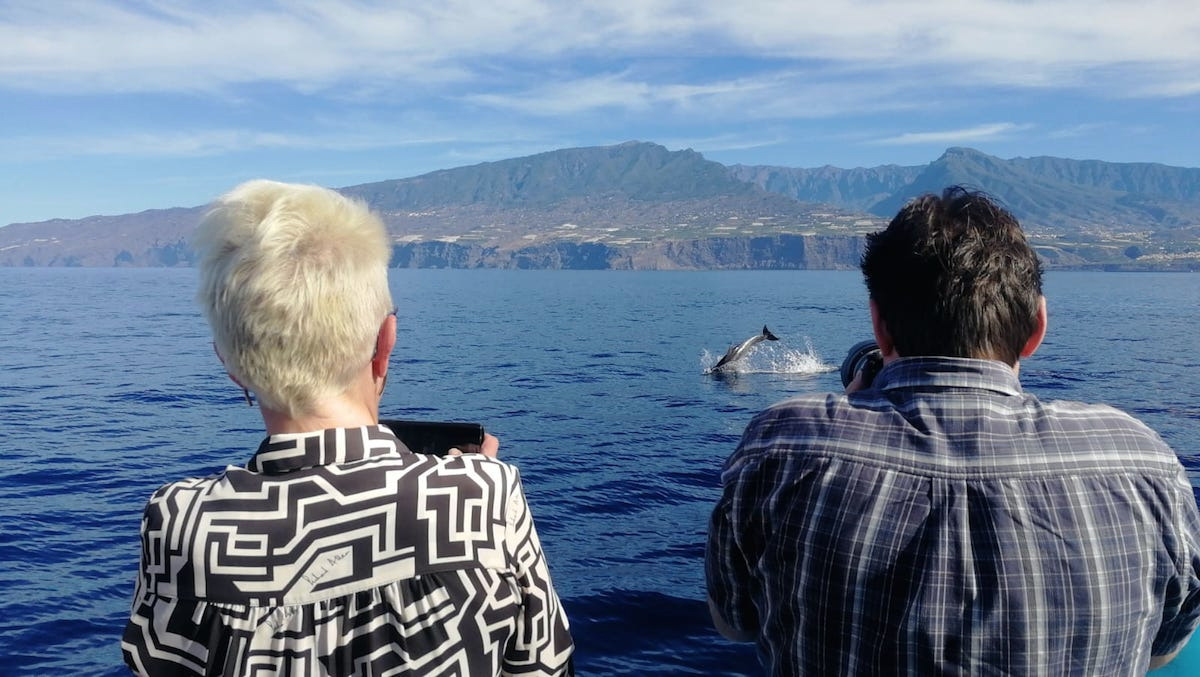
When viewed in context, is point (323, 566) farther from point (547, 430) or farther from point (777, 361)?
point (777, 361)

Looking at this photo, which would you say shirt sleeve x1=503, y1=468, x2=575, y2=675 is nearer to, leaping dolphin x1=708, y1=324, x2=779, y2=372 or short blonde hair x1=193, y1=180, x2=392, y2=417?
short blonde hair x1=193, y1=180, x2=392, y2=417

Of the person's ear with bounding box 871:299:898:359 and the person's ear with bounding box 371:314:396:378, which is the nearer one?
the person's ear with bounding box 371:314:396:378

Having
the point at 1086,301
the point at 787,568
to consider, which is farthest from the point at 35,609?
the point at 1086,301

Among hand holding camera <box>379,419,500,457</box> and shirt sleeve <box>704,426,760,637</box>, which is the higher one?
hand holding camera <box>379,419,500,457</box>

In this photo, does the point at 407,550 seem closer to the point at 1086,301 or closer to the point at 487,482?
the point at 487,482

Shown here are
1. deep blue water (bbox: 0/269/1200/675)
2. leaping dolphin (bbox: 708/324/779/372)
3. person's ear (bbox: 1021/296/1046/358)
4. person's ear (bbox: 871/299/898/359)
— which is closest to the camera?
person's ear (bbox: 1021/296/1046/358)

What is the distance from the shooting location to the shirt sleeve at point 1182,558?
250cm

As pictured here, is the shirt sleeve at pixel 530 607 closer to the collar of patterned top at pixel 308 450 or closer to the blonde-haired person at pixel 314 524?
the blonde-haired person at pixel 314 524

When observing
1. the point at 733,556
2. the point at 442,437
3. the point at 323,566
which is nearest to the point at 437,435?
the point at 442,437

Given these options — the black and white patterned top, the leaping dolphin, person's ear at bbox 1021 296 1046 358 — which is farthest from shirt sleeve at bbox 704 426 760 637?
the leaping dolphin

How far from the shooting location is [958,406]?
254 cm

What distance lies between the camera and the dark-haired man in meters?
2.41

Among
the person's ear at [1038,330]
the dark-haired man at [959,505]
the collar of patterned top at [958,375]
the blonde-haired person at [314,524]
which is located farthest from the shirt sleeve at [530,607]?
the person's ear at [1038,330]

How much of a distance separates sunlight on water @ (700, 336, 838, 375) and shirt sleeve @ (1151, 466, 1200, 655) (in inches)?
1267
